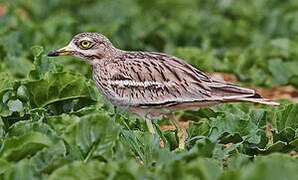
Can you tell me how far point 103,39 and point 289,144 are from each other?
5.94ft

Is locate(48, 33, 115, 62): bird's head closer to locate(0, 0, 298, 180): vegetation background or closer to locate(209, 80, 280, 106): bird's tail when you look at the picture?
locate(0, 0, 298, 180): vegetation background

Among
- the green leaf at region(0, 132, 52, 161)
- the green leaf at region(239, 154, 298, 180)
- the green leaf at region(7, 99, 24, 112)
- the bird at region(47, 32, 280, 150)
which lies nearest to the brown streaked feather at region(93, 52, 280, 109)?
the bird at region(47, 32, 280, 150)

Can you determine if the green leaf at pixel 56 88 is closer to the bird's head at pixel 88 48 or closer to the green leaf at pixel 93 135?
the bird's head at pixel 88 48

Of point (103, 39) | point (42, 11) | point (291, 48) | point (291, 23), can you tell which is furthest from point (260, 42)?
point (103, 39)

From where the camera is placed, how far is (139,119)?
5699mm

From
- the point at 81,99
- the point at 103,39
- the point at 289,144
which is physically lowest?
the point at 289,144

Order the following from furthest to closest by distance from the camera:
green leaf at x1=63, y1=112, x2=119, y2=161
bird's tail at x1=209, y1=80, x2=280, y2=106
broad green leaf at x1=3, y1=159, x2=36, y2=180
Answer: bird's tail at x1=209, y1=80, x2=280, y2=106, green leaf at x1=63, y1=112, x2=119, y2=161, broad green leaf at x1=3, y1=159, x2=36, y2=180

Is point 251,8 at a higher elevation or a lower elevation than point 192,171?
higher

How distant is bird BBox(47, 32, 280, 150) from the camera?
495 centimetres

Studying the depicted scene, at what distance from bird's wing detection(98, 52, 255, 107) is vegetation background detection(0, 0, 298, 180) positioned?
0.21 metres

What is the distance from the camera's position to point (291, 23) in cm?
1091

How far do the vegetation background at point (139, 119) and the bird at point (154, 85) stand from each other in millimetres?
160

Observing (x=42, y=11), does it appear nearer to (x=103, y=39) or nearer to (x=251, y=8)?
(x=251, y=8)

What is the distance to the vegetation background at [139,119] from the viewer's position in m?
3.69
